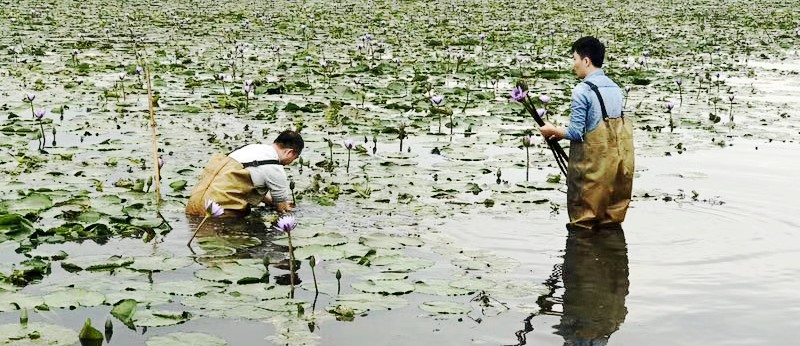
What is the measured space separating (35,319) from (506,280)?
3.13 metres

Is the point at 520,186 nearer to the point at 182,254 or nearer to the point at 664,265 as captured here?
the point at 664,265

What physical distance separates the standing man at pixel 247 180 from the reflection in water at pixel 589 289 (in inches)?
100

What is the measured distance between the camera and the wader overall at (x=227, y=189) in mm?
8320

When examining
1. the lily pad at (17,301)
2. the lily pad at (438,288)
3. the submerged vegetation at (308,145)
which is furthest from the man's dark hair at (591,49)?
the lily pad at (17,301)

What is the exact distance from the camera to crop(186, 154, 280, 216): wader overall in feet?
27.3

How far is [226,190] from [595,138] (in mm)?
3163

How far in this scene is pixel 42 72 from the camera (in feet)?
54.6

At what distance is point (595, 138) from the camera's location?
7797 millimetres

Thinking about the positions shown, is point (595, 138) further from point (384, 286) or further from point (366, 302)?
point (366, 302)

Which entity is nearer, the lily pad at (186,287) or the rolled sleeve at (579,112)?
the lily pad at (186,287)

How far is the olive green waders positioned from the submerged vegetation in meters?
0.17

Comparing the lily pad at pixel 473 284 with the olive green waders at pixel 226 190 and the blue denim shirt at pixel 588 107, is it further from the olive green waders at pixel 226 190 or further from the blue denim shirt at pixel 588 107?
the olive green waders at pixel 226 190

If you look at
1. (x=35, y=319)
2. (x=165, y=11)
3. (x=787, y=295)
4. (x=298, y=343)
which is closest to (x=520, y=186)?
(x=787, y=295)

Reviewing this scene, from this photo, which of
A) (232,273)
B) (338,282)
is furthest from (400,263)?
(232,273)
